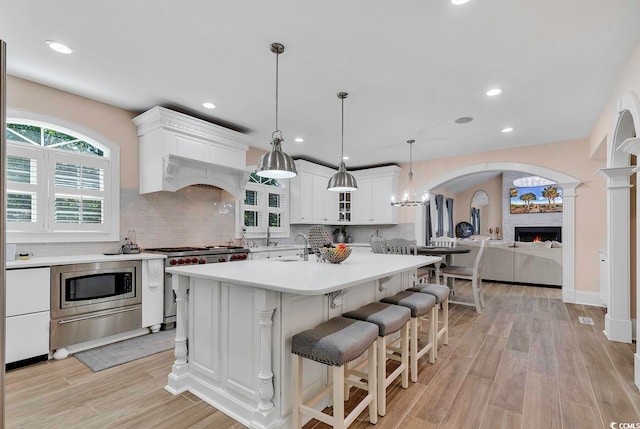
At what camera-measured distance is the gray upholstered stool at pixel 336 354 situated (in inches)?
63.7

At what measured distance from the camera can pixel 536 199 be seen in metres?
9.35

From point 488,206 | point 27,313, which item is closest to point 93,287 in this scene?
point 27,313

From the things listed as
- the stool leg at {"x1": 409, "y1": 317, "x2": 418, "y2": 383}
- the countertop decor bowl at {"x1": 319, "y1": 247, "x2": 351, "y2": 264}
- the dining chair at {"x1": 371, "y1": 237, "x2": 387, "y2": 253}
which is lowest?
the stool leg at {"x1": 409, "y1": 317, "x2": 418, "y2": 383}

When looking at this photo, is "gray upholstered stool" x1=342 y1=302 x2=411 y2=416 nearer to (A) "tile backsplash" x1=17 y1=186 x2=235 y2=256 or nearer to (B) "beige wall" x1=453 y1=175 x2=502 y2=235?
(A) "tile backsplash" x1=17 y1=186 x2=235 y2=256

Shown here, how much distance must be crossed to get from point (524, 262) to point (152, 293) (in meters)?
6.71

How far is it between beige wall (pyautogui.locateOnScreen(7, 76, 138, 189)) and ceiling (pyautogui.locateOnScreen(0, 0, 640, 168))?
0.12m

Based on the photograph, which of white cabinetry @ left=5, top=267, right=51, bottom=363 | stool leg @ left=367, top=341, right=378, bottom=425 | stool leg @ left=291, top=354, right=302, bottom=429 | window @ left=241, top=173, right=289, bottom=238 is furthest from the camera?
window @ left=241, top=173, right=289, bottom=238

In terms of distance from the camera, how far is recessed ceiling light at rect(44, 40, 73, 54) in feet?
7.97

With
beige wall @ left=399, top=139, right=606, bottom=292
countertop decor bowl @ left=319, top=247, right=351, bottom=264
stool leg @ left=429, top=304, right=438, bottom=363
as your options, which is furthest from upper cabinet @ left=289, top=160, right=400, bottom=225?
stool leg @ left=429, top=304, right=438, bottom=363

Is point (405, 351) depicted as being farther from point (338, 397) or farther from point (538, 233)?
point (538, 233)

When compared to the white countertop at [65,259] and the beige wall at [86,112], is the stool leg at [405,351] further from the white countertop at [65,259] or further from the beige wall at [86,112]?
the beige wall at [86,112]

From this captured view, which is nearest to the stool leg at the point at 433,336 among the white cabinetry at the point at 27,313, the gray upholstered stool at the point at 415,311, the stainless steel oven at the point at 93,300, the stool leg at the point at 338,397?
the gray upholstered stool at the point at 415,311

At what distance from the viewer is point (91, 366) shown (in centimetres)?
265

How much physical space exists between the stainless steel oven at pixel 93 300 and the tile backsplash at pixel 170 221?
0.54 meters
